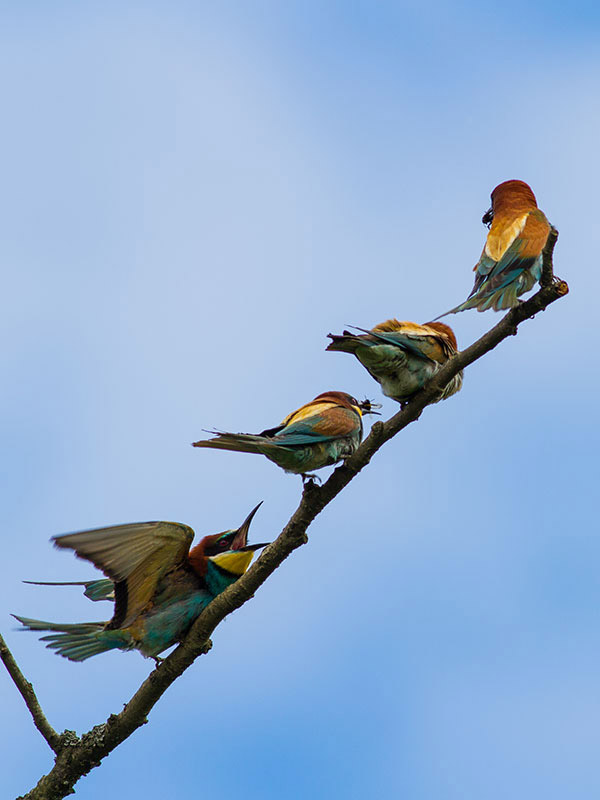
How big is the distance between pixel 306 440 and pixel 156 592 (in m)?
0.94

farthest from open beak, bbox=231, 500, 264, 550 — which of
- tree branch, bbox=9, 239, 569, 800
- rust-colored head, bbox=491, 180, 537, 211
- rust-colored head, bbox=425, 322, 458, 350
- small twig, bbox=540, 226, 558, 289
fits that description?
rust-colored head, bbox=491, 180, 537, 211

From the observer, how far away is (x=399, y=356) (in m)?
3.82

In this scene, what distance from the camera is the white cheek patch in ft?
14.5

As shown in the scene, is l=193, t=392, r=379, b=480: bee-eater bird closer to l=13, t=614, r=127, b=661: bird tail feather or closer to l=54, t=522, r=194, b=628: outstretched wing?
l=54, t=522, r=194, b=628: outstretched wing

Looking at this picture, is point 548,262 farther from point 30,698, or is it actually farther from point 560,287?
point 30,698

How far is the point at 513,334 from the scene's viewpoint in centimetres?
331

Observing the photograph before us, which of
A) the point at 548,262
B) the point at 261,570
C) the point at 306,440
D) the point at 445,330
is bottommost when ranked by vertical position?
the point at 261,570

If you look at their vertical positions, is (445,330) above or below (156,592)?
above

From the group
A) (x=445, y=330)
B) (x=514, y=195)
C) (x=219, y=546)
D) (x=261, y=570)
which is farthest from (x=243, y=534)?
(x=514, y=195)

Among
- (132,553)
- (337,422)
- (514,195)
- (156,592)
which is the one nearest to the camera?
(132,553)

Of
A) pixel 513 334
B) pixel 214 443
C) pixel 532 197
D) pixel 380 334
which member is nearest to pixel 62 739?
pixel 214 443

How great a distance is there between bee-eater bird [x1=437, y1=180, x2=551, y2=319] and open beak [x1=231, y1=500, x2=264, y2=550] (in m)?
1.29

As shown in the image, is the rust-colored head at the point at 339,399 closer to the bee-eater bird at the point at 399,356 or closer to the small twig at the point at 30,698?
the bee-eater bird at the point at 399,356

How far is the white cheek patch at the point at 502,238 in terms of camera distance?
442cm
